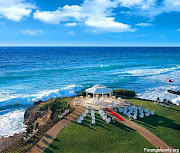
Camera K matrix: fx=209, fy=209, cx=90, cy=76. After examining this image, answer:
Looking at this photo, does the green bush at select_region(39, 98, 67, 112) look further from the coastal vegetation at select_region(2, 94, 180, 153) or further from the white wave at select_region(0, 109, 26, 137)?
the white wave at select_region(0, 109, 26, 137)

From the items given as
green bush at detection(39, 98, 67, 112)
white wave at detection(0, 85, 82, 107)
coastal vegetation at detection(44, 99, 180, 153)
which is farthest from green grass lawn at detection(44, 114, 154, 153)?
white wave at detection(0, 85, 82, 107)

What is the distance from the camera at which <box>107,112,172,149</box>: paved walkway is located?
1599cm

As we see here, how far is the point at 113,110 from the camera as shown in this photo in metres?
22.9

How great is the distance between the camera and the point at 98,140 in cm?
1650

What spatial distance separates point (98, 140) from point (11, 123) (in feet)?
42.9

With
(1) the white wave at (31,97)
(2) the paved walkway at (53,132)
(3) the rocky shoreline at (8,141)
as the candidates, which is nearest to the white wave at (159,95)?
(1) the white wave at (31,97)

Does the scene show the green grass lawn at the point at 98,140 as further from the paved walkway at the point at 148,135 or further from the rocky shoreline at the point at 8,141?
the rocky shoreline at the point at 8,141

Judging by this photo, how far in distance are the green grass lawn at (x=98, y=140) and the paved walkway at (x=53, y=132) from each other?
450mm

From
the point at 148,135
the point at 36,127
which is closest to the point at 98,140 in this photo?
the point at 148,135

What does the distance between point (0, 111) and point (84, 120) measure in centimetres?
1589

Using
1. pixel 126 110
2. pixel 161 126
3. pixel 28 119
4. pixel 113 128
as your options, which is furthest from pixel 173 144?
pixel 28 119

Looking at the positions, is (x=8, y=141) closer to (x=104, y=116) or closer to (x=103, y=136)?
(x=103, y=136)

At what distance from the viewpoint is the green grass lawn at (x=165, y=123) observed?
1705cm

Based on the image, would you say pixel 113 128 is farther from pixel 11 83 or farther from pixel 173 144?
pixel 11 83
